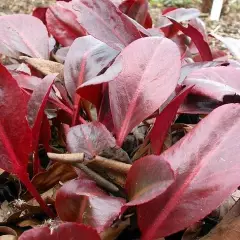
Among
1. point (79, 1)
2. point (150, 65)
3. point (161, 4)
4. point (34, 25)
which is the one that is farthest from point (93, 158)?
point (161, 4)

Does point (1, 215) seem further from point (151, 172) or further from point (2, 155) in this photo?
point (151, 172)

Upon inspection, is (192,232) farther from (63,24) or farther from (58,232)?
(63,24)

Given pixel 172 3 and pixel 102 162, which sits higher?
pixel 102 162

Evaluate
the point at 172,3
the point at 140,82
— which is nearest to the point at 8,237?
the point at 140,82

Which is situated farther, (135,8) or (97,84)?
(135,8)

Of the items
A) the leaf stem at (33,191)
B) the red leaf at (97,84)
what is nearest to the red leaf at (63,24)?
the red leaf at (97,84)

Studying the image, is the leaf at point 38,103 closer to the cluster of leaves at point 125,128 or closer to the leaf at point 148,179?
the cluster of leaves at point 125,128

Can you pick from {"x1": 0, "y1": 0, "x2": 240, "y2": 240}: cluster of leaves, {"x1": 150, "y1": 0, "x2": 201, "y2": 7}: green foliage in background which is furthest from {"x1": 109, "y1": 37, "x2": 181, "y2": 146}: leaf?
{"x1": 150, "y1": 0, "x2": 201, "y2": 7}: green foliage in background
